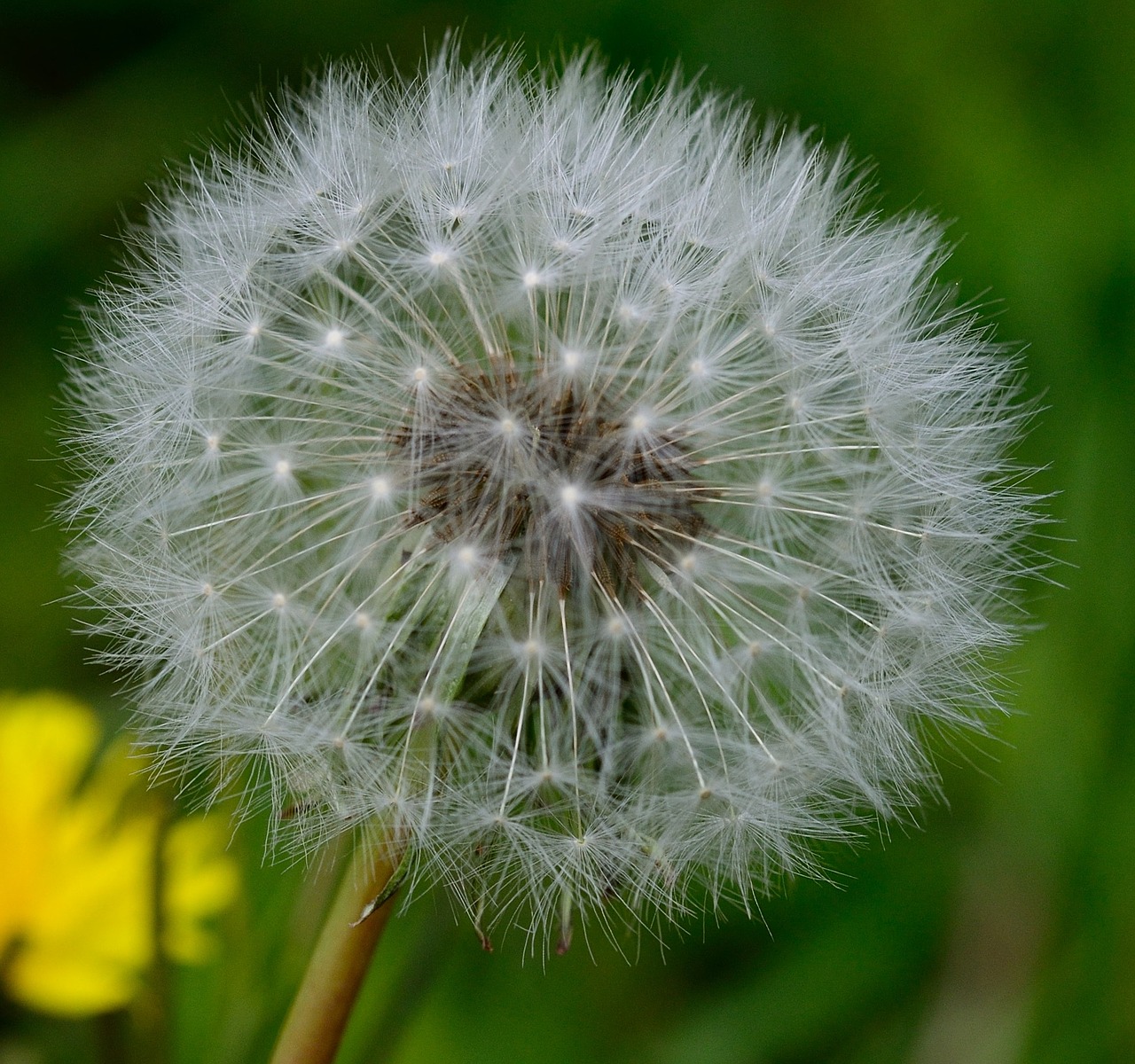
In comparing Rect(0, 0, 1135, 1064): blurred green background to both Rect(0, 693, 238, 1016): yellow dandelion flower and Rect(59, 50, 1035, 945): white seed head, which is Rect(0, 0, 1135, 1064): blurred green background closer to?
Rect(0, 693, 238, 1016): yellow dandelion flower

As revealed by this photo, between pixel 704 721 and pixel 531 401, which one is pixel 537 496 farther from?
pixel 704 721

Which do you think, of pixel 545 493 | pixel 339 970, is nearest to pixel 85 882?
pixel 339 970

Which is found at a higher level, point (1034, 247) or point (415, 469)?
point (1034, 247)

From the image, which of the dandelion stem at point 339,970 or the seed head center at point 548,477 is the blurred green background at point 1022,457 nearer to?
the dandelion stem at point 339,970

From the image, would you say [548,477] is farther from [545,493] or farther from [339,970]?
[339,970]

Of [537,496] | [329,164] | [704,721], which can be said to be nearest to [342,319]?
[329,164]

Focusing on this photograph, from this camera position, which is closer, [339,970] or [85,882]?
[339,970]
